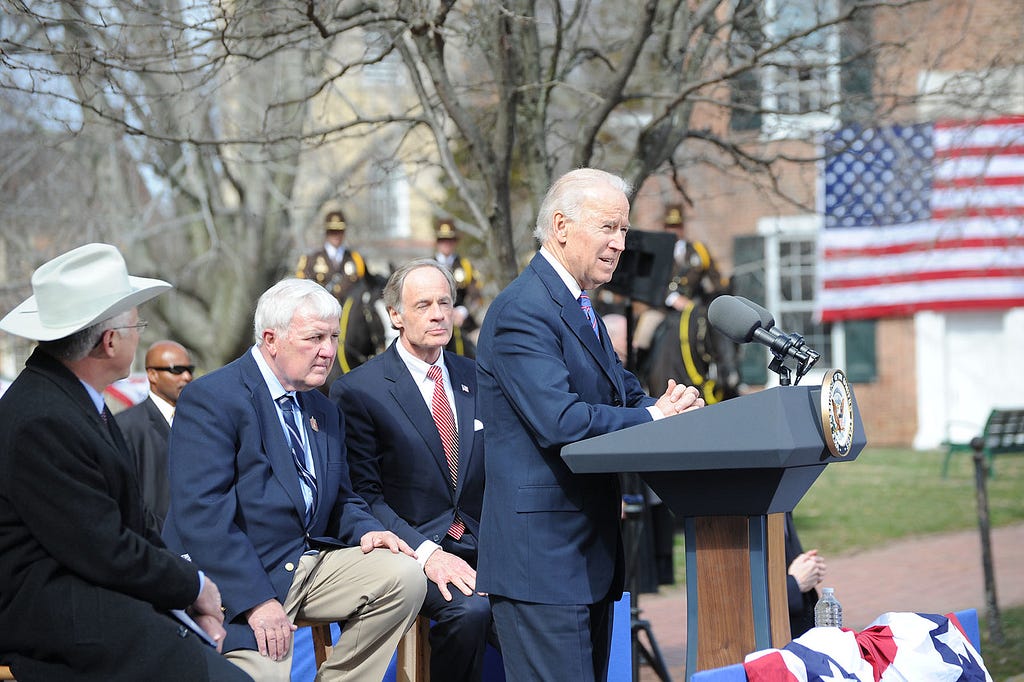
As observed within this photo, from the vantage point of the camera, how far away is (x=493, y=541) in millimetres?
4055

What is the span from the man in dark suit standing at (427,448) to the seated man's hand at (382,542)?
18 cm

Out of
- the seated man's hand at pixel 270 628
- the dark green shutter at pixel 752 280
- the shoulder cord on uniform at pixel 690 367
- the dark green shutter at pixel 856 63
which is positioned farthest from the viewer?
the dark green shutter at pixel 752 280

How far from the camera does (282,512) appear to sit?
16.1 feet

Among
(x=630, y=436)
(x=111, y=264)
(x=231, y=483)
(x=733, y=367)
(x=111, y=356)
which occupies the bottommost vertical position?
(x=733, y=367)

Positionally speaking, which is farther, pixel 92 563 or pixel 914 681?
pixel 914 681

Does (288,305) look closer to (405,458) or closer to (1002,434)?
(405,458)

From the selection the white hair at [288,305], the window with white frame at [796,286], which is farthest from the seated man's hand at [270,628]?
the window with white frame at [796,286]

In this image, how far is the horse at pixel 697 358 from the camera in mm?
12773

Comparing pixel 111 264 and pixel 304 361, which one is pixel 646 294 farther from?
pixel 111 264

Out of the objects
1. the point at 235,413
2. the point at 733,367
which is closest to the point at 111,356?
the point at 235,413

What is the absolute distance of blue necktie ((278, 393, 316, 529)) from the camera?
505cm

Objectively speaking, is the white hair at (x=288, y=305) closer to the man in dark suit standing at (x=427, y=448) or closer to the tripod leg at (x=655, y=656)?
the man in dark suit standing at (x=427, y=448)

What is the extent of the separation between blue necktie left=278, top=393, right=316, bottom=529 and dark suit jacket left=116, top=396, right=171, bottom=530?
7.88ft

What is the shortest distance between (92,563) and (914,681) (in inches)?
106
